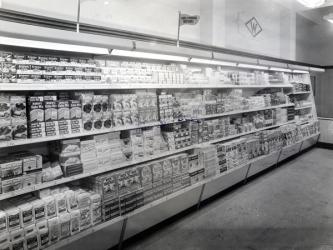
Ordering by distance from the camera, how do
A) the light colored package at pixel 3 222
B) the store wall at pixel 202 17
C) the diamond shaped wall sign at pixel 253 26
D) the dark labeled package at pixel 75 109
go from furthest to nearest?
the diamond shaped wall sign at pixel 253 26 < the store wall at pixel 202 17 < the dark labeled package at pixel 75 109 < the light colored package at pixel 3 222

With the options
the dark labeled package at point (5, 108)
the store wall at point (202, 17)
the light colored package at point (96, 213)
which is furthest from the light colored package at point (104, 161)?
the store wall at point (202, 17)

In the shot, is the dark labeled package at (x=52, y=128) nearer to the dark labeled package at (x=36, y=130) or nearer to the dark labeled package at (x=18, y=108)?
the dark labeled package at (x=36, y=130)

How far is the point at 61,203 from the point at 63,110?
2.84ft

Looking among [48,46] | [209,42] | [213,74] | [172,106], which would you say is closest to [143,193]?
[172,106]

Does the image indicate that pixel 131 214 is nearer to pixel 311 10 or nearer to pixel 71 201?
pixel 71 201

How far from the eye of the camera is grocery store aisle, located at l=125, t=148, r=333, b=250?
3352mm

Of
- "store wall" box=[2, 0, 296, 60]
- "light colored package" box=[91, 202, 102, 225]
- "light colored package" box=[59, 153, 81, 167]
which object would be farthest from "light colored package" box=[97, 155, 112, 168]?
"store wall" box=[2, 0, 296, 60]

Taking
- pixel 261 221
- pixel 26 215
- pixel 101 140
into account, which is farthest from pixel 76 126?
pixel 261 221

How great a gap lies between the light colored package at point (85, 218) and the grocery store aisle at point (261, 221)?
0.64 m

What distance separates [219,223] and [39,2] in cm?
330

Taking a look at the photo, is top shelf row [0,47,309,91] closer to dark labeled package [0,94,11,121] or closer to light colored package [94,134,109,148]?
dark labeled package [0,94,11,121]

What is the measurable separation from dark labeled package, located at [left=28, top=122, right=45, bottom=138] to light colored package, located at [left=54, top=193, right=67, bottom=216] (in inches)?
23.3

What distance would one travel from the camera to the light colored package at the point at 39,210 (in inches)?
102

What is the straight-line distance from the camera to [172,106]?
3902 mm
